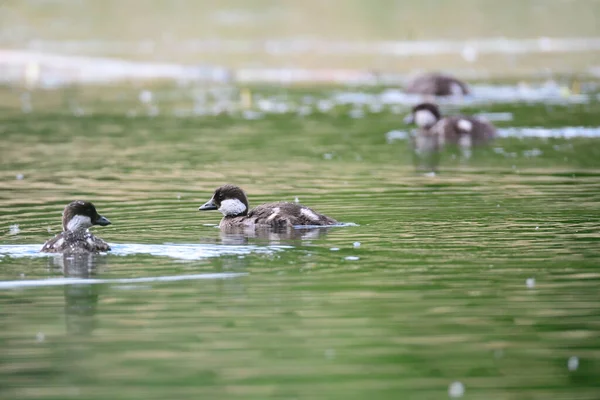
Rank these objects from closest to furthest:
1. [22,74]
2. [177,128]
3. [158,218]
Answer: [158,218], [177,128], [22,74]

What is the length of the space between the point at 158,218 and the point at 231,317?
5098mm

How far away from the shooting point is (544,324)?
31.8 feet

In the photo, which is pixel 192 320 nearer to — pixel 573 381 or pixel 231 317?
pixel 231 317

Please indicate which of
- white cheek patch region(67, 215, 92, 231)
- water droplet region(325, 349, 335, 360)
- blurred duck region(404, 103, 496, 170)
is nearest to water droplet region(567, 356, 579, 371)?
water droplet region(325, 349, 335, 360)

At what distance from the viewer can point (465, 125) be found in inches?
934

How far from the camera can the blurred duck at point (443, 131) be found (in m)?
22.9

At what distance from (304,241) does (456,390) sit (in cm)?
538

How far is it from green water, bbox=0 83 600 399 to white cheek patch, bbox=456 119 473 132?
10.6 feet

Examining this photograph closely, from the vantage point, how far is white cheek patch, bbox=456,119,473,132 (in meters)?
23.6

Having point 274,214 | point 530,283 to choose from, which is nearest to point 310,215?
point 274,214

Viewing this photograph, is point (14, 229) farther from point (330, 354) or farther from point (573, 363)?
point (573, 363)

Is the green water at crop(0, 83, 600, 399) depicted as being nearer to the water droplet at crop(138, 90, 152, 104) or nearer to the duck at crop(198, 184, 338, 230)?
the duck at crop(198, 184, 338, 230)

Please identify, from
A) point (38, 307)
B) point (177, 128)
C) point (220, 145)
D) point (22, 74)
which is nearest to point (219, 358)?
point (38, 307)

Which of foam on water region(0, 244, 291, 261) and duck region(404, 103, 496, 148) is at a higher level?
duck region(404, 103, 496, 148)
